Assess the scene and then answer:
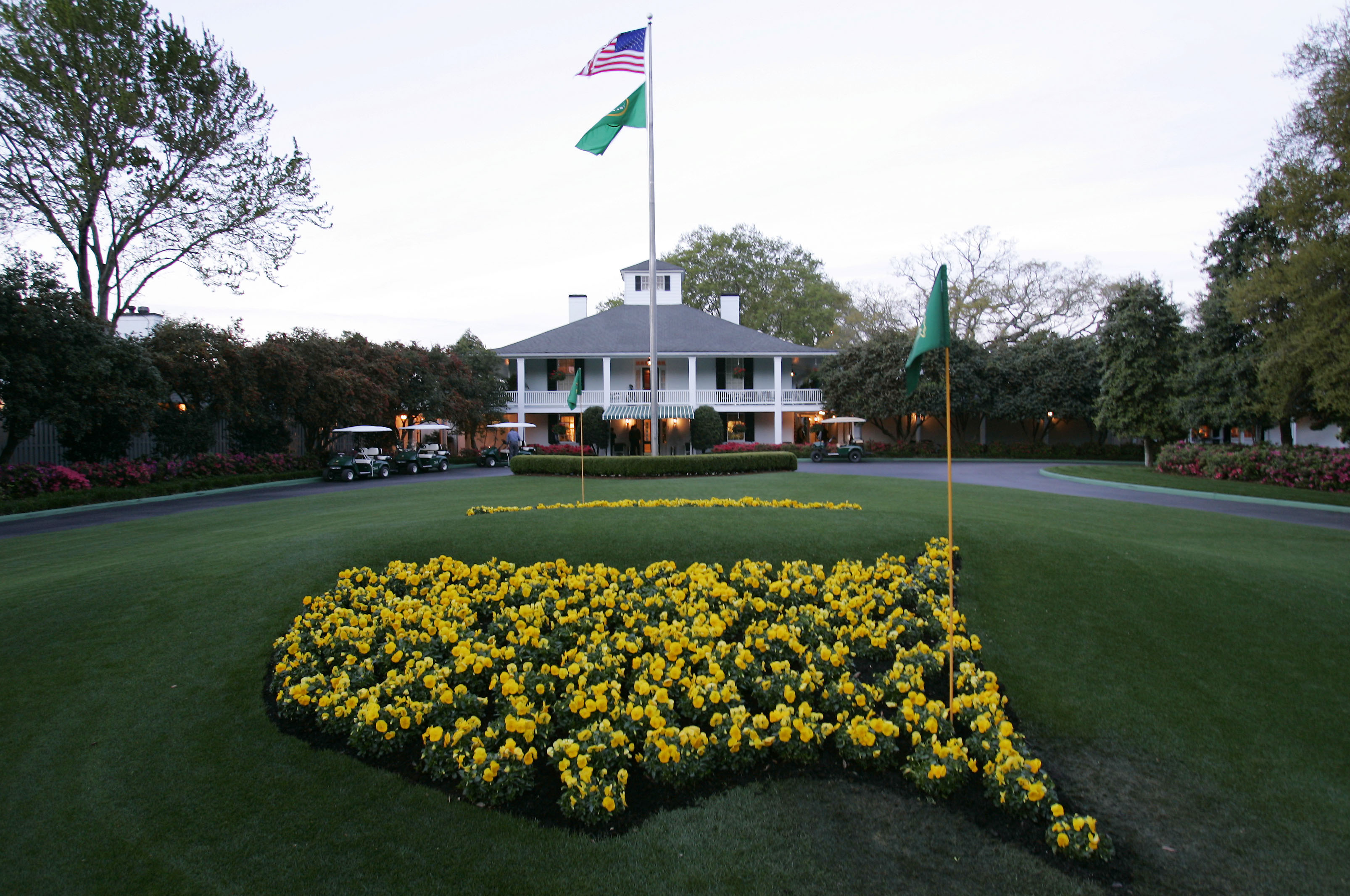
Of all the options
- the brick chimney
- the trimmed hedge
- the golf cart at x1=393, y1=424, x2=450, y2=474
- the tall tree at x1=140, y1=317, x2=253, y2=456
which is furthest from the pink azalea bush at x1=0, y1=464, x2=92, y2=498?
the brick chimney

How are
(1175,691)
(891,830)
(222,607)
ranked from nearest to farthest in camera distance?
(891,830)
(1175,691)
(222,607)

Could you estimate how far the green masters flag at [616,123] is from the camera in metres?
15.1

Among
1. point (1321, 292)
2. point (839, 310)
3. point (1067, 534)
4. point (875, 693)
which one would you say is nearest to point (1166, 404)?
point (1321, 292)

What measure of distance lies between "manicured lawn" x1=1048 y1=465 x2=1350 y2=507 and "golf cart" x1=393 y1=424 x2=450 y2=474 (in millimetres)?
23827

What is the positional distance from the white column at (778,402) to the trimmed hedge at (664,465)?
51.8ft

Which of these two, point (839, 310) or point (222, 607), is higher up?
point (839, 310)

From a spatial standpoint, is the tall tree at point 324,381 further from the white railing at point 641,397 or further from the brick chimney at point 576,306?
the brick chimney at point 576,306

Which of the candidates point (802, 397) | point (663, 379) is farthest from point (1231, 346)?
point (663, 379)

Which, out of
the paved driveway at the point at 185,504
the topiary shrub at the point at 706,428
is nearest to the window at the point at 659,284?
the topiary shrub at the point at 706,428

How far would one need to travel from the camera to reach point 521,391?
36.2m

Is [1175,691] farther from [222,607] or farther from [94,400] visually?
[94,400]

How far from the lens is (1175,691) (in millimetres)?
4594

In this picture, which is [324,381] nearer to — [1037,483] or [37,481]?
[37,481]

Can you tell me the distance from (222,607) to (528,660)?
3.10m
